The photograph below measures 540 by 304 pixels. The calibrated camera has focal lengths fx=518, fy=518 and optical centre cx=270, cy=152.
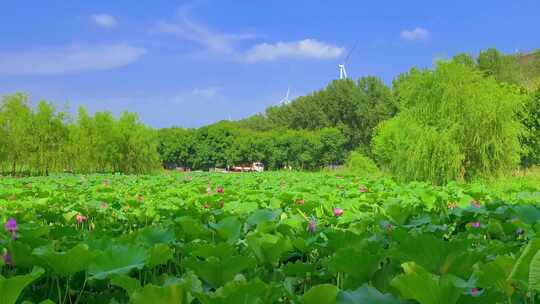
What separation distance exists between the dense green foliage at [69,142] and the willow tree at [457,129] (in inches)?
1006

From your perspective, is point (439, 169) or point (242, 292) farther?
point (439, 169)

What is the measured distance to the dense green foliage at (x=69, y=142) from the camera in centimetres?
3478

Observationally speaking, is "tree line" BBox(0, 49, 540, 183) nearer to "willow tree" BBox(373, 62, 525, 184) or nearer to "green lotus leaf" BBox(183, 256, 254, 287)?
"willow tree" BBox(373, 62, 525, 184)

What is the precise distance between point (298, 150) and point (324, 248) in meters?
57.5

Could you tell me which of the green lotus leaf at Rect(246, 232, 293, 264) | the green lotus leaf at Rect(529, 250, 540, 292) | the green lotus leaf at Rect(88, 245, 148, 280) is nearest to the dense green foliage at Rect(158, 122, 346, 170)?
the green lotus leaf at Rect(246, 232, 293, 264)

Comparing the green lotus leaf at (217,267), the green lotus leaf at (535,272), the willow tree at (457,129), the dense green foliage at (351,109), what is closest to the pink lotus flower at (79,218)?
the green lotus leaf at (217,267)

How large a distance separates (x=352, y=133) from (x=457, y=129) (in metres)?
43.4

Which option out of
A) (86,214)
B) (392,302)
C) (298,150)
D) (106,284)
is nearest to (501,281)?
(392,302)

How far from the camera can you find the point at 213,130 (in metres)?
66.2

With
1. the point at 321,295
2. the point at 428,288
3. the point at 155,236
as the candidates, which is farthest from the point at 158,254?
the point at 428,288

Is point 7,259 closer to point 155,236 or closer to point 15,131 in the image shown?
point 155,236

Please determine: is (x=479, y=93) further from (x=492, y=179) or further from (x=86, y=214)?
(x=86, y=214)

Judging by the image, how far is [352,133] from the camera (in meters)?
61.9

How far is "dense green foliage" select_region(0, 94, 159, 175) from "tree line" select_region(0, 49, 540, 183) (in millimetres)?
77
